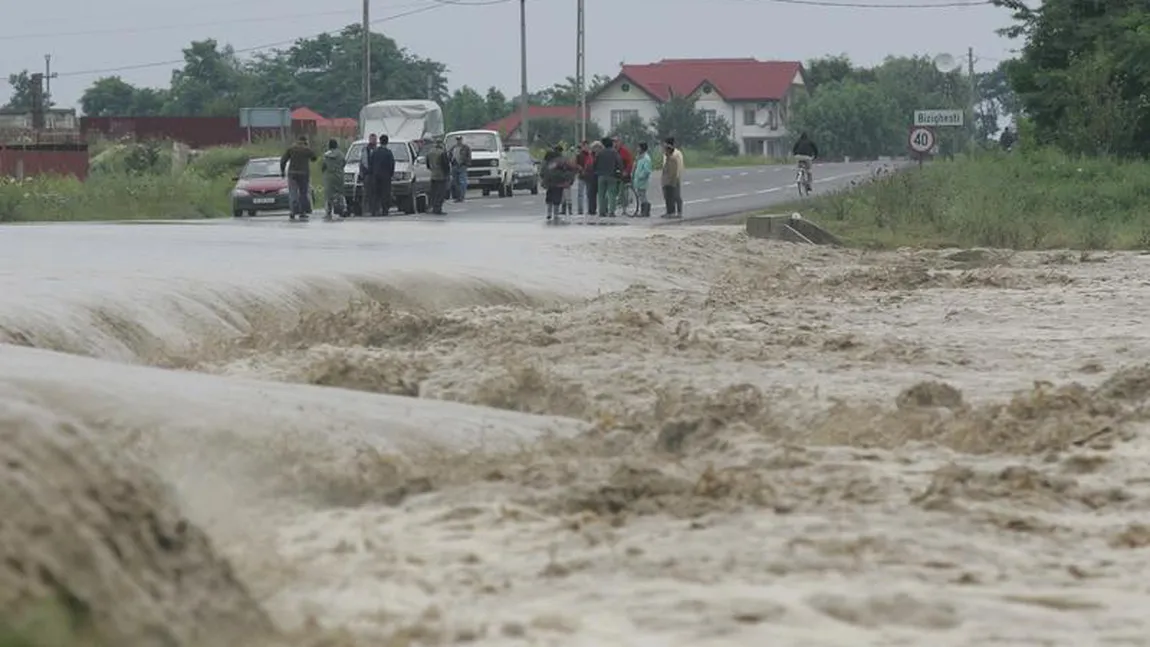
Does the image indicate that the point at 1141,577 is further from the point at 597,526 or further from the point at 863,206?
the point at 863,206

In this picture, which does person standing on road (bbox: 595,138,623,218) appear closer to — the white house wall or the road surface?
the road surface

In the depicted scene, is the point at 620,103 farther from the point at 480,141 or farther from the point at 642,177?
the point at 642,177

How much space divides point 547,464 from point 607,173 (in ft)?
91.7

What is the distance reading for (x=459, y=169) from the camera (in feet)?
165

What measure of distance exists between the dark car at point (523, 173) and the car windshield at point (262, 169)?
13711mm

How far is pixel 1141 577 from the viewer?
8250 millimetres

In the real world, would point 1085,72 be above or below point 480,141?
above

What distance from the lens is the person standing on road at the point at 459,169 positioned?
165 ft

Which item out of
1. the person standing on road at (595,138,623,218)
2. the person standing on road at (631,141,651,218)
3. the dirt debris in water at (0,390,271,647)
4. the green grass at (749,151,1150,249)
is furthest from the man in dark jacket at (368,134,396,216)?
the dirt debris in water at (0,390,271,647)

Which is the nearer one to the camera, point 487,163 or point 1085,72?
point 1085,72

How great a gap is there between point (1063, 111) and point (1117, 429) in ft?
123

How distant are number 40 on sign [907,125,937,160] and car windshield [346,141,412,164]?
981cm

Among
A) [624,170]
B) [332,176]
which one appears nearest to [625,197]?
[624,170]

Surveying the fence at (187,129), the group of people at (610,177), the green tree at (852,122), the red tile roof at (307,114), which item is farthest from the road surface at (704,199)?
the green tree at (852,122)
